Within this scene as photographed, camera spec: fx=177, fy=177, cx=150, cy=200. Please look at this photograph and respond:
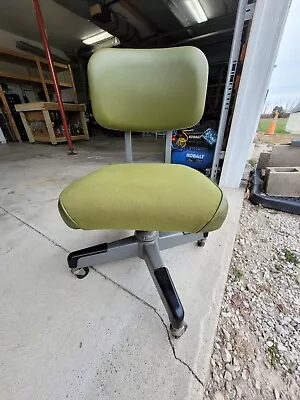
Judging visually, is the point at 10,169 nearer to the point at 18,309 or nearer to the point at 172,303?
the point at 18,309

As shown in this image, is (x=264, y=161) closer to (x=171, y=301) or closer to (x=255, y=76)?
(x=255, y=76)

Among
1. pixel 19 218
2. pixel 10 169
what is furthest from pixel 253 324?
pixel 10 169

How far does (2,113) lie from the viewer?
12.8 ft

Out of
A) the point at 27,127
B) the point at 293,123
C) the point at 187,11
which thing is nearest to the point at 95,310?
the point at 293,123

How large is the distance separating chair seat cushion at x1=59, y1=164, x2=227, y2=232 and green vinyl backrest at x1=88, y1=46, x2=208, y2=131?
1.28 feet

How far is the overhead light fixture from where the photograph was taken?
3.29m

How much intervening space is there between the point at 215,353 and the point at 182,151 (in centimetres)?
157

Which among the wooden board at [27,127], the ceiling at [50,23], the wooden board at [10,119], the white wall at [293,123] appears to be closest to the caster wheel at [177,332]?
the white wall at [293,123]

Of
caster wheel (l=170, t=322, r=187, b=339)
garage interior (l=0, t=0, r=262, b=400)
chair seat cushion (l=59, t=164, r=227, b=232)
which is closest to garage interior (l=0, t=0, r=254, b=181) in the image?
garage interior (l=0, t=0, r=262, b=400)

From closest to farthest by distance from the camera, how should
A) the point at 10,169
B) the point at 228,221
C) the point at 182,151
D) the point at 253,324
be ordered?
the point at 253,324 < the point at 228,221 < the point at 182,151 < the point at 10,169

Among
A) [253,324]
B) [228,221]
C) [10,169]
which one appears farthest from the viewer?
[10,169]

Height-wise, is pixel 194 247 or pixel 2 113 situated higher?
pixel 2 113

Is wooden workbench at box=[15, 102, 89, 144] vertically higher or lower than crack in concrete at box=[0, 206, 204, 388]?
higher

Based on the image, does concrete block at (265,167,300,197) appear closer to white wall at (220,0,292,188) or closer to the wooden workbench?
white wall at (220,0,292,188)
